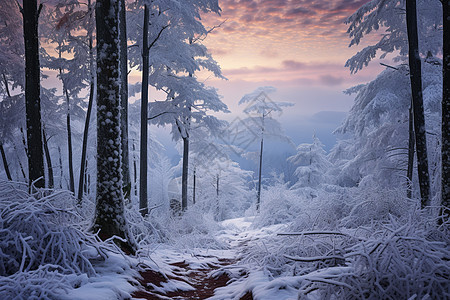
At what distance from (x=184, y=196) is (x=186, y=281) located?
35.5ft

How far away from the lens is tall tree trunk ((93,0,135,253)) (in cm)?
486

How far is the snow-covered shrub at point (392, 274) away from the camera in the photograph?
232 centimetres

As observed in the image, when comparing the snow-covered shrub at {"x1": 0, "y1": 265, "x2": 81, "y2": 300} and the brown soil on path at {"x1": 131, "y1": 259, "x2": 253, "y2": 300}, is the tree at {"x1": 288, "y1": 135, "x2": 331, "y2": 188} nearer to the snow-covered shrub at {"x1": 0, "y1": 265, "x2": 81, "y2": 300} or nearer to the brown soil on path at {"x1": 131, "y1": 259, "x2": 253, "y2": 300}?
the brown soil on path at {"x1": 131, "y1": 259, "x2": 253, "y2": 300}

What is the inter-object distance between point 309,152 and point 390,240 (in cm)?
2444

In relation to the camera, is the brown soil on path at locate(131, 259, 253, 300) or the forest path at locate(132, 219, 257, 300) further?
the forest path at locate(132, 219, 257, 300)

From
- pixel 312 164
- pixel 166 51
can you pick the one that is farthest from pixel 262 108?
pixel 166 51

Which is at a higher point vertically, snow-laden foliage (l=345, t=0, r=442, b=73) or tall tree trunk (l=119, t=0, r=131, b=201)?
snow-laden foliage (l=345, t=0, r=442, b=73)

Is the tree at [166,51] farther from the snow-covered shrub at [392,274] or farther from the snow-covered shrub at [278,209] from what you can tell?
the snow-covered shrub at [392,274]

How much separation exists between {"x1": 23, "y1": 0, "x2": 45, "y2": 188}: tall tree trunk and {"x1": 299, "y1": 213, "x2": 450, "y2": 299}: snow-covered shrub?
6604 millimetres

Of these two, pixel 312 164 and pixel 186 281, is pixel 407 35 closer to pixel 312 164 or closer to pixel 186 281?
pixel 186 281

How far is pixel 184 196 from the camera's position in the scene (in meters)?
15.7

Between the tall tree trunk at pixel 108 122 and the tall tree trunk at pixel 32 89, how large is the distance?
263 centimetres

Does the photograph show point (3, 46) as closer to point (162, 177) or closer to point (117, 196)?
point (117, 196)

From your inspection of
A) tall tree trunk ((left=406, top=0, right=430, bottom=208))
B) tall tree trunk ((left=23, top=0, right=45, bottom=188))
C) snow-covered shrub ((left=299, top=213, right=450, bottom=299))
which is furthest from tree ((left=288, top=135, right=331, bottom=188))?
snow-covered shrub ((left=299, top=213, right=450, bottom=299))
